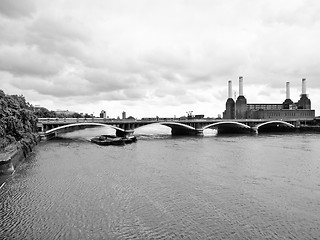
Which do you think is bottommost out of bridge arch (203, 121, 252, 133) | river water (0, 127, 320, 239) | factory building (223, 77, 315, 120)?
river water (0, 127, 320, 239)

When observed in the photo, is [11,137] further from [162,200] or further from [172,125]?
[172,125]

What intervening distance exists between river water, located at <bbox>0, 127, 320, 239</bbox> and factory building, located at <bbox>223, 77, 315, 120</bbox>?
9657 cm

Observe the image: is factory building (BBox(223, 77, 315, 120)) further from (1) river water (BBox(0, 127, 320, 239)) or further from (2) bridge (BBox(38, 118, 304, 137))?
(1) river water (BBox(0, 127, 320, 239))

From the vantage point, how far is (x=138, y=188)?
870 inches

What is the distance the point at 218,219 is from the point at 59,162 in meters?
23.5

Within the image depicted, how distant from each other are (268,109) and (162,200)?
402 ft

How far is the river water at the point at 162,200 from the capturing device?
1431 centimetres

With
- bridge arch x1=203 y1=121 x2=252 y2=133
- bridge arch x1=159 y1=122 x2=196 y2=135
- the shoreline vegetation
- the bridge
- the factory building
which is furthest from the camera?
the factory building

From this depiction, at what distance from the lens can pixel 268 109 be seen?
130375mm

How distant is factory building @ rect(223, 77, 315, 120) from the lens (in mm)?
124000

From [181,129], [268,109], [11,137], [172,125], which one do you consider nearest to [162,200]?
[11,137]

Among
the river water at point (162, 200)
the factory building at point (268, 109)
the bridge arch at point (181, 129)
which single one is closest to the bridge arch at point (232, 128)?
the bridge arch at point (181, 129)

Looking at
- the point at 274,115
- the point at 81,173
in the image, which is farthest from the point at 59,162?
the point at 274,115

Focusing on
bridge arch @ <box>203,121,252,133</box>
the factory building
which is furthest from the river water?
the factory building
